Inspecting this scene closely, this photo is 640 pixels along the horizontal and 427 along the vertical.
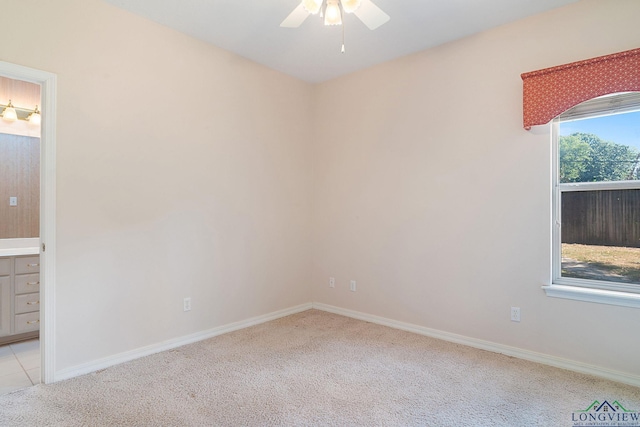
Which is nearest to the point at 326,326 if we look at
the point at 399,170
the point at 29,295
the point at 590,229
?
the point at 399,170

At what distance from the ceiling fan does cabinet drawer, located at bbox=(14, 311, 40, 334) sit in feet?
11.0

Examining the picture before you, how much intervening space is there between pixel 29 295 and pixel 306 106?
3.35 m

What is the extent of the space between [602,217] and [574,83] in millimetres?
988

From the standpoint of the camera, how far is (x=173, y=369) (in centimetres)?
257

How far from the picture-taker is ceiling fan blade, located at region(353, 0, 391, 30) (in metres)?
1.98

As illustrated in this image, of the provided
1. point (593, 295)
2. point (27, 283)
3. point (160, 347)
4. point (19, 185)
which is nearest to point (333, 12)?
point (593, 295)

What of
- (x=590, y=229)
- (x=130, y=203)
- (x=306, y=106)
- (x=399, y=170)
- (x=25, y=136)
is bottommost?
(x=590, y=229)

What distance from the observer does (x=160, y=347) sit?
290 cm

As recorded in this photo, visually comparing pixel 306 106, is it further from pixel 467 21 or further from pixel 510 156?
pixel 510 156

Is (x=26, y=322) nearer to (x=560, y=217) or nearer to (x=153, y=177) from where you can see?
(x=153, y=177)

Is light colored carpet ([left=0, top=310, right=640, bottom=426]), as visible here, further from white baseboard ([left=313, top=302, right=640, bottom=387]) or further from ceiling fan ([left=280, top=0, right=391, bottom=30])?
ceiling fan ([left=280, top=0, right=391, bottom=30])

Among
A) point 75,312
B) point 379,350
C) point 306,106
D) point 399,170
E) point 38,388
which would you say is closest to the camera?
point 38,388

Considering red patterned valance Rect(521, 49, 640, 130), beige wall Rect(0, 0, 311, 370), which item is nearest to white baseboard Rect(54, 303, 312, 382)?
beige wall Rect(0, 0, 311, 370)

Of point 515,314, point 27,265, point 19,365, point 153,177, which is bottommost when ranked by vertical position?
point 19,365
